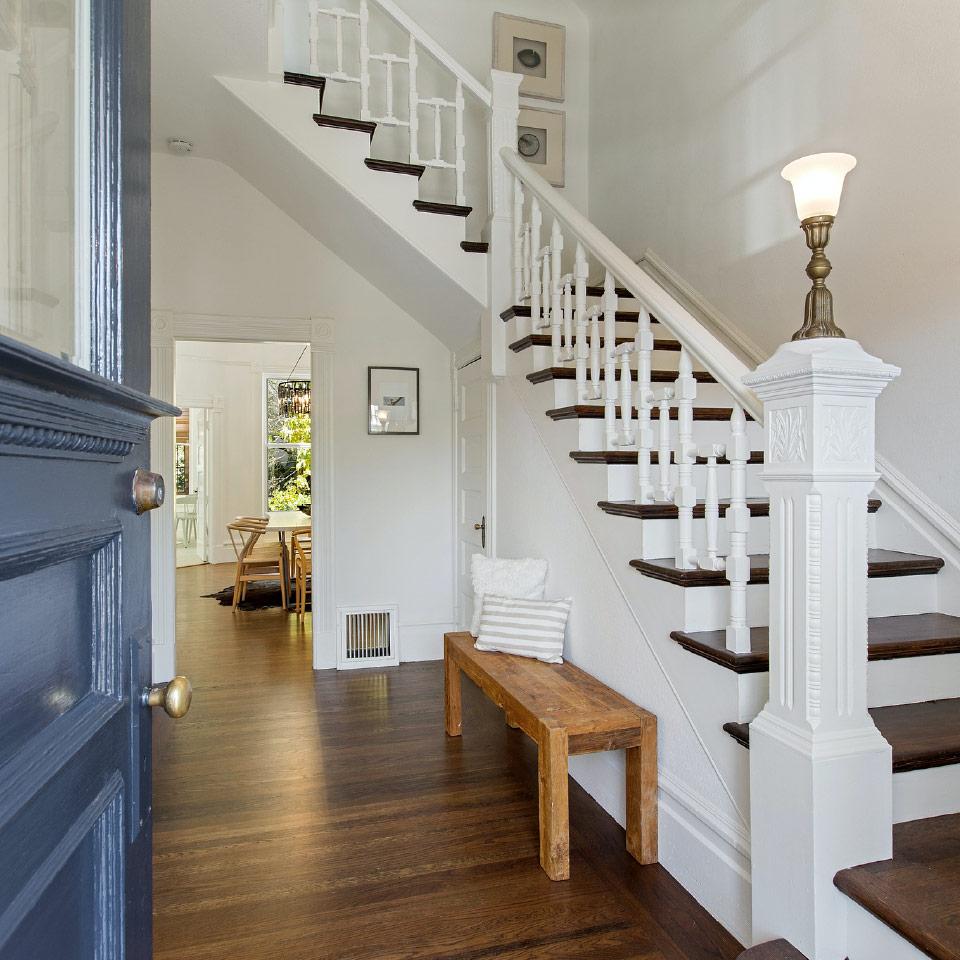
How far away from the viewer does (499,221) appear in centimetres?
359

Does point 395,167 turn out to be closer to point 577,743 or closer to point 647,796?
point 577,743

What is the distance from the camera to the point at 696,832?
202 cm

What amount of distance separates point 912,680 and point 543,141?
4.02 m

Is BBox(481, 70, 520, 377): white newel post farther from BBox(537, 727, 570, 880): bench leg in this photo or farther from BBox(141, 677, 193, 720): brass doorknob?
BBox(141, 677, 193, 720): brass doorknob

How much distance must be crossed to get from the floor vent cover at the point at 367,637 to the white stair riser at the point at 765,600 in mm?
2724

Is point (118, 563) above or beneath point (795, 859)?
above

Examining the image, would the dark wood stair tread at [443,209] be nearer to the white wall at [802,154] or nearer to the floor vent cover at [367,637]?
the white wall at [802,154]

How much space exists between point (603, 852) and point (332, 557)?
2.67 meters

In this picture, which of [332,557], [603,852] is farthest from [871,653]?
[332,557]

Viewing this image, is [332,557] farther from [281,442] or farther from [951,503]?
[281,442]

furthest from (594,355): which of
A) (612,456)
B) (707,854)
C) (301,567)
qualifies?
(301,567)

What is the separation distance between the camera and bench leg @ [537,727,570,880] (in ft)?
6.88

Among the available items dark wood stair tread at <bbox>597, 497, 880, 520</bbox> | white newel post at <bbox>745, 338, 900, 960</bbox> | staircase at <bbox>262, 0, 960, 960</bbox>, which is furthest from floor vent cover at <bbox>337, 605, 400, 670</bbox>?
white newel post at <bbox>745, 338, 900, 960</bbox>

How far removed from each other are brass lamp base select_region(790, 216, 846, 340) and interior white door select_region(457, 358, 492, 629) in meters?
2.12
